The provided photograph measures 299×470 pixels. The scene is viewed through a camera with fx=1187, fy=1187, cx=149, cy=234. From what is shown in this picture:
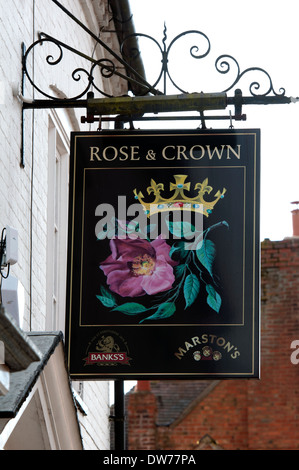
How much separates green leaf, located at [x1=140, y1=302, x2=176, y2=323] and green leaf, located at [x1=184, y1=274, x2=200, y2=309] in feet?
0.33

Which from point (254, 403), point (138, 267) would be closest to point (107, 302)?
point (138, 267)

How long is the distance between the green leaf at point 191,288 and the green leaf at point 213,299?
0.08 m

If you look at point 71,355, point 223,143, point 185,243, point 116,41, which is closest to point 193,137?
point 223,143

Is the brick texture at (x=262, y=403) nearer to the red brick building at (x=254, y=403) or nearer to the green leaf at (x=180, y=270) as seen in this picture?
the red brick building at (x=254, y=403)

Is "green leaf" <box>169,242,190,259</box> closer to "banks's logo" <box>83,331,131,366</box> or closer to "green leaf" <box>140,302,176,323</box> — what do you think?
"green leaf" <box>140,302,176,323</box>

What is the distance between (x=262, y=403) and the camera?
1970cm

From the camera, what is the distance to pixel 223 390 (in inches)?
792

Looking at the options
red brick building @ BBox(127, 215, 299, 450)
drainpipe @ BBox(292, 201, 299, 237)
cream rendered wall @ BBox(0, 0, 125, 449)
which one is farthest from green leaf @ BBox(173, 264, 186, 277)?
drainpipe @ BBox(292, 201, 299, 237)

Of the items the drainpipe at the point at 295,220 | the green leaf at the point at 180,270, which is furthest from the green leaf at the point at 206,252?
the drainpipe at the point at 295,220

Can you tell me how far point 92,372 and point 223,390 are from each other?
42.6 ft

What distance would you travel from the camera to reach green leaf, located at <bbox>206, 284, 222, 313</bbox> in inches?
294

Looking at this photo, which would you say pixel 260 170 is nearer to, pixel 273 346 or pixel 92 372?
pixel 92 372

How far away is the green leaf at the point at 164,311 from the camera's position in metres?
7.44

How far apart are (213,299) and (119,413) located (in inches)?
132
